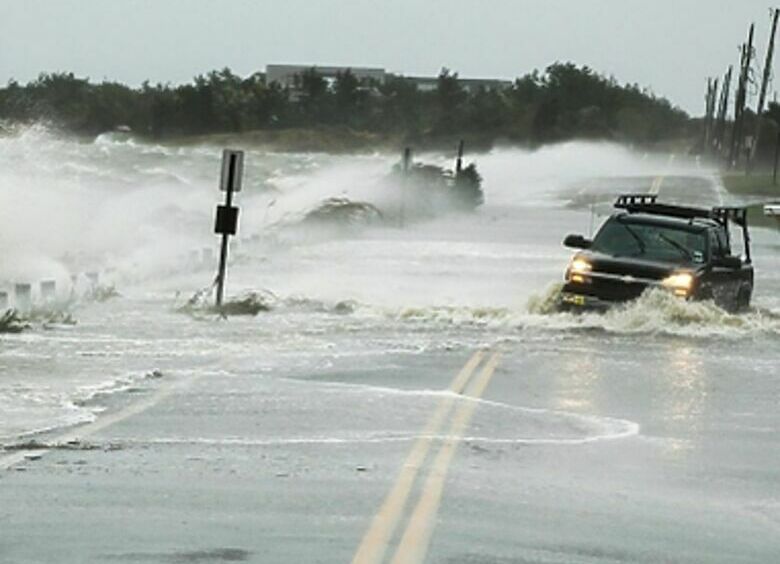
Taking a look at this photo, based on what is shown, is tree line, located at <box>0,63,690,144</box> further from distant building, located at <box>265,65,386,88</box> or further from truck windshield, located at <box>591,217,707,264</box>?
truck windshield, located at <box>591,217,707,264</box>

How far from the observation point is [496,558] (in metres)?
8.87

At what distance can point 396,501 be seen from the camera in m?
10.5

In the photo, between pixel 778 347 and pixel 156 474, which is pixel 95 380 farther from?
pixel 778 347

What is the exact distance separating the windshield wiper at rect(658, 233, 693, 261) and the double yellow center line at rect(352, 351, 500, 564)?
9.17m

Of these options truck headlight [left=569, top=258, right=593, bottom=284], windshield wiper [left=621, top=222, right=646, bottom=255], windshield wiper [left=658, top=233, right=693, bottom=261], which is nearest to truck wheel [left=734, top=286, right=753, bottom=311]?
windshield wiper [left=658, top=233, right=693, bottom=261]

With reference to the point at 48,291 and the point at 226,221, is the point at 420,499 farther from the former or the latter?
the point at 48,291

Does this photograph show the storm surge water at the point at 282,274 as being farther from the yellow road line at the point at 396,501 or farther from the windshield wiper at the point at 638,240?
the yellow road line at the point at 396,501

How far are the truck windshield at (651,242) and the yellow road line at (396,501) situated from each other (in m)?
9.92

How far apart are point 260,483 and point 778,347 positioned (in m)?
13.3

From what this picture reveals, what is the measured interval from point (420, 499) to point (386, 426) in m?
3.62

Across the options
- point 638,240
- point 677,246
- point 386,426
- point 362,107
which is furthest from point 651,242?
point 362,107

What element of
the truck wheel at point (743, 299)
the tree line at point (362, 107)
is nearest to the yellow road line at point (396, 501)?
the truck wheel at point (743, 299)

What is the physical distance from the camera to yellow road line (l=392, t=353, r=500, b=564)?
351 inches

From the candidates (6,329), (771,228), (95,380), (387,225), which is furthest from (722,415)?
(771,228)
